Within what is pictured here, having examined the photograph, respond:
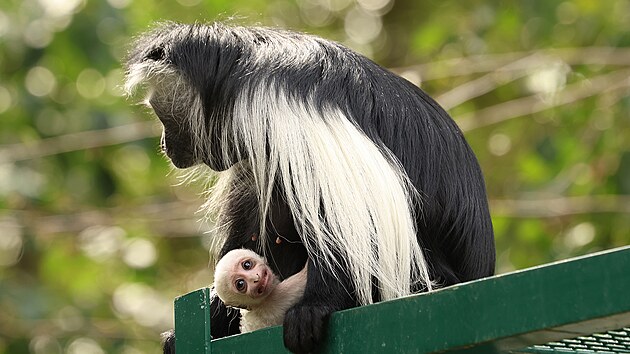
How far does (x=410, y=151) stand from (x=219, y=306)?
2.08 ft

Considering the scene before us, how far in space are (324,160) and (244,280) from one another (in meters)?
0.30

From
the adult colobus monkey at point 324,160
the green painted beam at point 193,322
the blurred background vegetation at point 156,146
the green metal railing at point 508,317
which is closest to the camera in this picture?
the green metal railing at point 508,317

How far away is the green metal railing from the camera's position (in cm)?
138

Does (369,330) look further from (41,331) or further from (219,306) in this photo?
(41,331)

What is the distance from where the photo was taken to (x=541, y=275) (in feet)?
4.72

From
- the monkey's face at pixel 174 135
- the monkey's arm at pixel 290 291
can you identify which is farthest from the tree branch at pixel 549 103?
the monkey's arm at pixel 290 291

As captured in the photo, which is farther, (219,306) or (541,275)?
(219,306)

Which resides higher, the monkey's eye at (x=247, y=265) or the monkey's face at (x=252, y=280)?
the monkey's eye at (x=247, y=265)

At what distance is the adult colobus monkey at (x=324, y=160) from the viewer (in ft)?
7.54

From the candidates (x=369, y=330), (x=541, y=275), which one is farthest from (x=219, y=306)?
(x=541, y=275)

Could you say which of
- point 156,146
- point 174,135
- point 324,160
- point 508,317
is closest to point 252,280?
point 324,160

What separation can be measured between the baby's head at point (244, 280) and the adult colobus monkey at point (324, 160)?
99mm

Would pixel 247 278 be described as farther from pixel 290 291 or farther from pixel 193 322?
pixel 193 322

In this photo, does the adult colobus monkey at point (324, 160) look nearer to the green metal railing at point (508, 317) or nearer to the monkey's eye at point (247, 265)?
the monkey's eye at point (247, 265)
